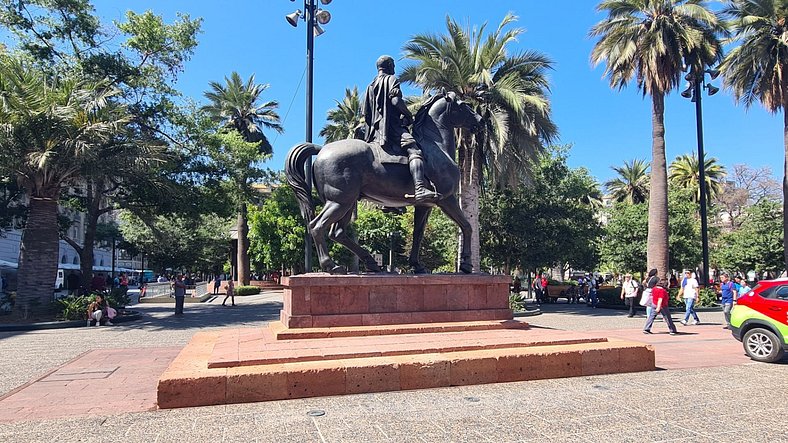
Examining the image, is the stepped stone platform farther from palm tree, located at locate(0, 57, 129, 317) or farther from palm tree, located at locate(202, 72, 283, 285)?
palm tree, located at locate(202, 72, 283, 285)

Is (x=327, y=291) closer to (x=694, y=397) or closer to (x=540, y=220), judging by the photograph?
(x=694, y=397)

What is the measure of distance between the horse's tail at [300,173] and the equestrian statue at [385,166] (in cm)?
1

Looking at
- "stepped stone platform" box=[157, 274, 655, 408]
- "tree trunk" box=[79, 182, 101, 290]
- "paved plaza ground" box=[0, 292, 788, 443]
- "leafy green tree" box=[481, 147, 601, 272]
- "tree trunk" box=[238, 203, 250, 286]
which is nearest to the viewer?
"paved plaza ground" box=[0, 292, 788, 443]

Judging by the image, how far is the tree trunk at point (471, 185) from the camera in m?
18.6

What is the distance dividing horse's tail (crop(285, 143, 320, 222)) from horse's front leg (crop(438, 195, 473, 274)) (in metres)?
2.05

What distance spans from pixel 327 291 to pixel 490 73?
1479cm

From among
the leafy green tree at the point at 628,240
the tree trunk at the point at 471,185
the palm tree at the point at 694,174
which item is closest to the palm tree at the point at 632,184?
the palm tree at the point at 694,174

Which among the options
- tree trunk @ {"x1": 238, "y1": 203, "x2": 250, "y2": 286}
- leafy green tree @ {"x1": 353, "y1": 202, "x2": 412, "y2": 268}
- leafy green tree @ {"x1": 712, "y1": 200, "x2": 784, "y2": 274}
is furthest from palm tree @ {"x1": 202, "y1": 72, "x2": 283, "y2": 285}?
leafy green tree @ {"x1": 712, "y1": 200, "x2": 784, "y2": 274}

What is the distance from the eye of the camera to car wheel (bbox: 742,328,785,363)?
8391 millimetres

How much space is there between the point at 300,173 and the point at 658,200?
18.0 m

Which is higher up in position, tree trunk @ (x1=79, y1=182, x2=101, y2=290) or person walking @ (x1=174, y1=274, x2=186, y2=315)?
tree trunk @ (x1=79, y1=182, x2=101, y2=290)

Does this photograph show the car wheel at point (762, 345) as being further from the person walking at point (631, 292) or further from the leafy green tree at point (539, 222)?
the leafy green tree at point (539, 222)

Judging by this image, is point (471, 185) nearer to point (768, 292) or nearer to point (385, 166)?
point (768, 292)

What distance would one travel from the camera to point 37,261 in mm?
16188
